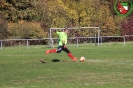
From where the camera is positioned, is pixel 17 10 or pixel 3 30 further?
pixel 17 10

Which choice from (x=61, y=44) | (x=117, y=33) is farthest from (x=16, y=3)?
(x=61, y=44)

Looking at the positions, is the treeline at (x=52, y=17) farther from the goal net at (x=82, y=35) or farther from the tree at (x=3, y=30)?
the goal net at (x=82, y=35)

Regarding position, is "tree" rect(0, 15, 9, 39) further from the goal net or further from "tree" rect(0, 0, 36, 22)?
the goal net

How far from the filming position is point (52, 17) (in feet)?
203

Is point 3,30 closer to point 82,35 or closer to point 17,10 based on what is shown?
point 17,10

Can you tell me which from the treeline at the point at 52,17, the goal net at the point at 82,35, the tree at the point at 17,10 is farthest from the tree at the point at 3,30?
the goal net at the point at 82,35

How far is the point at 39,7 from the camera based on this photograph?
63.3 metres

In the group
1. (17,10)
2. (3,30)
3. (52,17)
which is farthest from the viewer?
(52,17)

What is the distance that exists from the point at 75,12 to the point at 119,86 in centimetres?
4968

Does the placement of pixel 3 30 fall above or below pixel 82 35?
above

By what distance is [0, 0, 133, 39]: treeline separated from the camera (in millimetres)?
57000

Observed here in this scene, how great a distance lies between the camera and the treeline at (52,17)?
57000 millimetres

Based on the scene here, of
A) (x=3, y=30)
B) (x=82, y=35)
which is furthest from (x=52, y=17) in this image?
(x=3, y=30)

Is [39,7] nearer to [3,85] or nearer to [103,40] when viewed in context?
[103,40]
